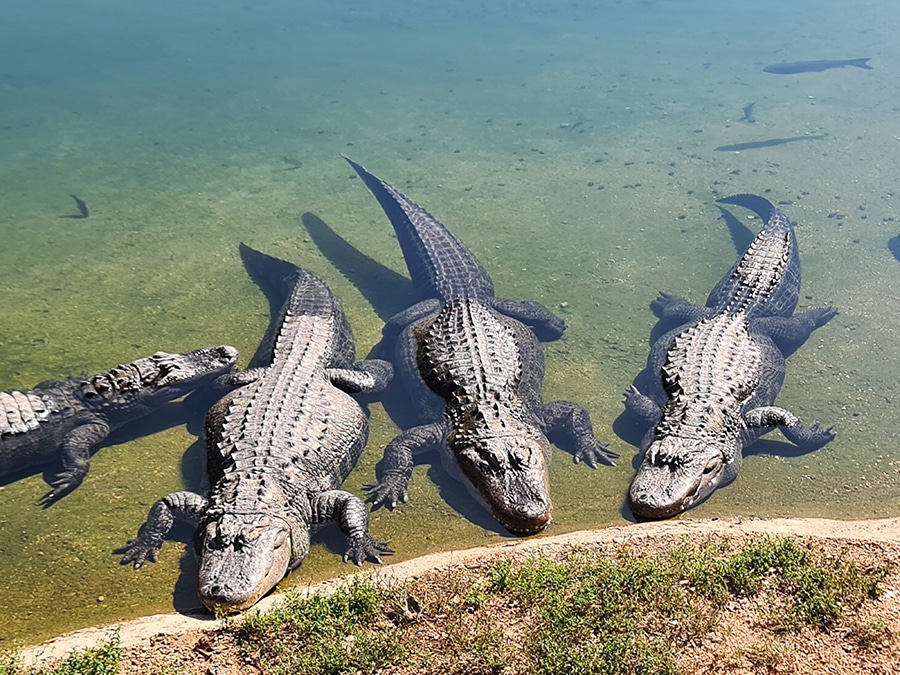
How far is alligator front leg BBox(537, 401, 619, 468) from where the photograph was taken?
263 inches

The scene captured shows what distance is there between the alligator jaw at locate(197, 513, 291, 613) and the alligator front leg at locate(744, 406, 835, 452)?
4094 mm

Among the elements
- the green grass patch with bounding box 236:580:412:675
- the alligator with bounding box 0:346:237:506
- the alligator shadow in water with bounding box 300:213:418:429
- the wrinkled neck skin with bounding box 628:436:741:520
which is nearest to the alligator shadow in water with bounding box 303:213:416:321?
the alligator shadow in water with bounding box 300:213:418:429

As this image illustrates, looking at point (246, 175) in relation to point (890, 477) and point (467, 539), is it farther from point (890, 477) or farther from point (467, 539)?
point (890, 477)

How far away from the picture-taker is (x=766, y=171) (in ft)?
38.1

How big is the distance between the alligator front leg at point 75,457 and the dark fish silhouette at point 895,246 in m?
9.10

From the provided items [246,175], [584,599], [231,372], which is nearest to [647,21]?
[246,175]

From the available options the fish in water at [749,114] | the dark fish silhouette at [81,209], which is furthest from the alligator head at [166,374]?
the fish in water at [749,114]

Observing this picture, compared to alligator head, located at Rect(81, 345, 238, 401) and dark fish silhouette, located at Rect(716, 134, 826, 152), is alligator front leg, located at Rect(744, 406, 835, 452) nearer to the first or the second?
alligator head, located at Rect(81, 345, 238, 401)

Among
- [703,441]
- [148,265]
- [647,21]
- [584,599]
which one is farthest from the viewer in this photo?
[647,21]

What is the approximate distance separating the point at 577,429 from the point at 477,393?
0.95 metres

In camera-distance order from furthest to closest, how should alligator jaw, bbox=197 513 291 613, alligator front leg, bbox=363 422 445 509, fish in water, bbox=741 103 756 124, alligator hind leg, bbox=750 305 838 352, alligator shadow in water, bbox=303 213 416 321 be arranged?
fish in water, bbox=741 103 756 124 < alligator shadow in water, bbox=303 213 416 321 < alligator hind leg, bbox=750 305 838 352 < alligator front leg, bbox=363 422 445 509 < alligator jaw, bbox=197 513 291 613

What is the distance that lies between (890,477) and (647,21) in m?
14.5

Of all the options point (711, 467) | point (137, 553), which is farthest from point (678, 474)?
point (137, 553)

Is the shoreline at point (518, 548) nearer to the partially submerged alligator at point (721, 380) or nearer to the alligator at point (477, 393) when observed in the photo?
the partially submerged alligator at point (721, 380)
